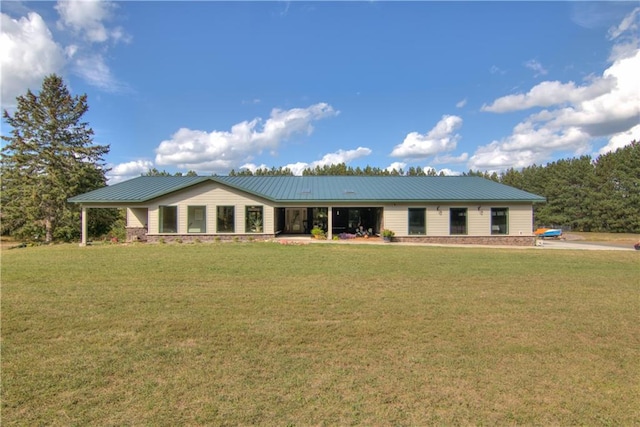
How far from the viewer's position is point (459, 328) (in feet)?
17.0

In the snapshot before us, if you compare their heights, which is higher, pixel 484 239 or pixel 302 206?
pixel 302 206

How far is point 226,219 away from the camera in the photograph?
19.0 m

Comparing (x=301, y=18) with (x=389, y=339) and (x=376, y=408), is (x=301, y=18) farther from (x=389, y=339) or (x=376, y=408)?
(x=376, y=408)

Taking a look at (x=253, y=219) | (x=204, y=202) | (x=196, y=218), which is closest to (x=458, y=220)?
(x=253, y=219)

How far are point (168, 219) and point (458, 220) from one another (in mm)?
15732

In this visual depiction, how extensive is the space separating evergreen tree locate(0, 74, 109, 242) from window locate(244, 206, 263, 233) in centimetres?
1452

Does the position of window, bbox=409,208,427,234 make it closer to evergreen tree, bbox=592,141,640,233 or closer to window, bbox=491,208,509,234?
window, bbox=491,208,509,234

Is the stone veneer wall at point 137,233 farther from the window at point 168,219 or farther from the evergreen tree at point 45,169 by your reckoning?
the evergreen tree at point 45,169

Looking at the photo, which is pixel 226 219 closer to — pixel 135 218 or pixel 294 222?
pixel 294 222

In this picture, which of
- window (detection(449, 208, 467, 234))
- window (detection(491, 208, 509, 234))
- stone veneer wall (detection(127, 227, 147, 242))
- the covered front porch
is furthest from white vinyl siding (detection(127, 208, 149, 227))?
window (detection(491, 208, 509, 234))

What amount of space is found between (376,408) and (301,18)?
14.8m

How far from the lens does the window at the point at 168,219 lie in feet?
62.3

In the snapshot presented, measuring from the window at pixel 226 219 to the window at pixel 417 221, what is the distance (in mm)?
9692

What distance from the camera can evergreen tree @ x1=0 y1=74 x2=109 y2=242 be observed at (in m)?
24.7
